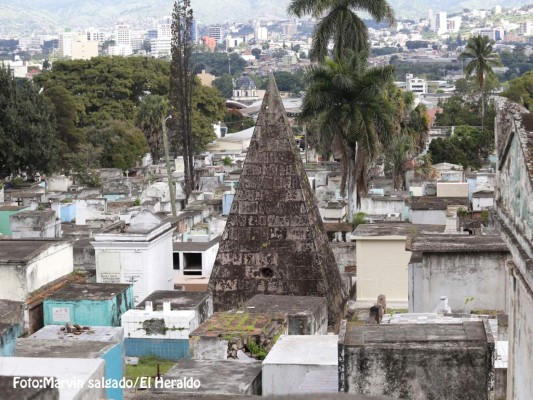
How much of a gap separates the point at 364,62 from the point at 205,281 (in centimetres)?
1043

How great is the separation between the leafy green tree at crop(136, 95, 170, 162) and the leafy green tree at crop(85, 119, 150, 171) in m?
3.51

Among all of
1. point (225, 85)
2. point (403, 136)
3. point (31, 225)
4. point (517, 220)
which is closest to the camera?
point (517, 220)

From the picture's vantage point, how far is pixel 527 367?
801 centimetres

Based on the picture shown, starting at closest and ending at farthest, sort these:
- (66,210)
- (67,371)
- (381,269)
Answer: (67,371), (381,269), (66,210)

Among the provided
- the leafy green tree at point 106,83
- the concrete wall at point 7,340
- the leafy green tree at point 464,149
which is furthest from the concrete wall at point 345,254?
the leafy green tree at point 106,83

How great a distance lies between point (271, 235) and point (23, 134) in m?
34.8

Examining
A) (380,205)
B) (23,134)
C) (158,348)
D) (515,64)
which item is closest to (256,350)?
(158,348)

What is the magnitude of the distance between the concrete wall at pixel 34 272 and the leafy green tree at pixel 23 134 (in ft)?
Answer: 104

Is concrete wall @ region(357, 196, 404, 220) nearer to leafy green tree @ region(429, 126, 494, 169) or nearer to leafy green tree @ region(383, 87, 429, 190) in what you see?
leafy green tree @ region(383, 87, 429, 190)

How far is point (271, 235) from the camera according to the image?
2028cm

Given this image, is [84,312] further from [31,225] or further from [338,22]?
[338,22]

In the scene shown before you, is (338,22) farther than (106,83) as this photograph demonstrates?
No

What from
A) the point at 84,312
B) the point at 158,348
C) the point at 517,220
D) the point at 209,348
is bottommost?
the point at 158,348

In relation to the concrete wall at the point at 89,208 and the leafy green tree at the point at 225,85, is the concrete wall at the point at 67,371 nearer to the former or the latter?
the concrete wall at the point at 89,208
